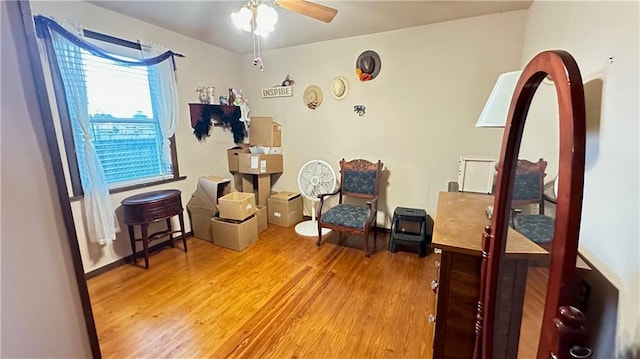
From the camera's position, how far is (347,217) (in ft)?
9.48

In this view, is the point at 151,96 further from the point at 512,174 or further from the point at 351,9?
the point at 512,174

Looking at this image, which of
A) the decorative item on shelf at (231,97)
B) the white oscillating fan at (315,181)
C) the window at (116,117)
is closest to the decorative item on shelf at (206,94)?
the decorative item on shelf at (231,97)

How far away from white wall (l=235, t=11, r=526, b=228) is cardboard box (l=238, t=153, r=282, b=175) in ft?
1.10

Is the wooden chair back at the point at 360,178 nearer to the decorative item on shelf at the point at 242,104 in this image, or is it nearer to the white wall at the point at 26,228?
the decorative item on shelf at the point at 242,104

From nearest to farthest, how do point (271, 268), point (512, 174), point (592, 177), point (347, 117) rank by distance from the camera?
point (592, 177) < point (512, 174) < point (271, 268) < point (347, 117)

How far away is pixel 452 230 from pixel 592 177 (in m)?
0.63

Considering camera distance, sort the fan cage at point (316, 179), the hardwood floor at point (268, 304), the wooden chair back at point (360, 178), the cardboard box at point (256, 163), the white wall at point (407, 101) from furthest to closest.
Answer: the cardboard box at point (256, 163) < the fan cage at point (316, 179) < the wooden chair back at point (360, 178) < the white wall at point (407, 101) < the hardwood floor at point (268, 304)

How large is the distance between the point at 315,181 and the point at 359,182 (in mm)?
572

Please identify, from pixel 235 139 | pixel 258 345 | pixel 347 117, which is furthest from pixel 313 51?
pixel 258 345

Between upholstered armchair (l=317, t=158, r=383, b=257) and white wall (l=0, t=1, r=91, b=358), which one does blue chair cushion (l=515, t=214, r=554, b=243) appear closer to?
white wall (l=0, t=1, r=91, b=358)

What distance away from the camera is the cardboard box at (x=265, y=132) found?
3.74m

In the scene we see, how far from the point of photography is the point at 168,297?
220 cm

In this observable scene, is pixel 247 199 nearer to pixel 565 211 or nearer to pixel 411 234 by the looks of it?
pixel 411 234

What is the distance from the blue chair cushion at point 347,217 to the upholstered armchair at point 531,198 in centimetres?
184
